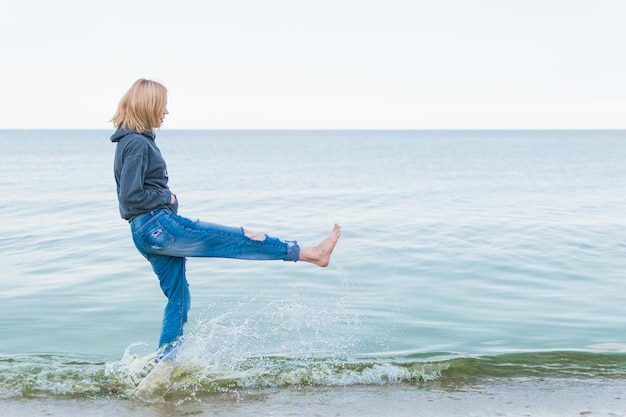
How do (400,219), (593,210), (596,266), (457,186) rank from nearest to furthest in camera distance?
(596,266) < (400,219) < (593,210) < (457,186)

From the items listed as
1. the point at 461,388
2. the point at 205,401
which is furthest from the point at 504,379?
the point at 205,401

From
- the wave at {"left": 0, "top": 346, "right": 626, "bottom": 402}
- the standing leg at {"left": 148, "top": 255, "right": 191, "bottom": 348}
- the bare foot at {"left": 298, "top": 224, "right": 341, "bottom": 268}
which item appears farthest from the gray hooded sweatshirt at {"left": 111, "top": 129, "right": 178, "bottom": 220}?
the wave at {"left": 0, "top": 346, "right": 626, "bottom": 402}

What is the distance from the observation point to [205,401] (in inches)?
203

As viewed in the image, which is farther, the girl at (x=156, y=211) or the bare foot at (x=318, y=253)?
the bare foot at (x=318, y=253)

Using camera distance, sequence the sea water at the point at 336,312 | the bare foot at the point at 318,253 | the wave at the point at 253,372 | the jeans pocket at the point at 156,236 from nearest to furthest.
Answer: the jeans pocket at the point at 156,236, the bare foot at the point at 318,253, the wave at the point at 253,372, the sea water at the point at 336,312

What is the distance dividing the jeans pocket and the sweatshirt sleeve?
16cm

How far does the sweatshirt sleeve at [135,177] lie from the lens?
4.83 metres

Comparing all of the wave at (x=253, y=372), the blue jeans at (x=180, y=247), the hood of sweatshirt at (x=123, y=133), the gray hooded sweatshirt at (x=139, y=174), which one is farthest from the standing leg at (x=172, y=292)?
the hood of sweatshirt at (x=123, y=133)

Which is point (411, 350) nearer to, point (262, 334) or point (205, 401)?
point (262, 334)

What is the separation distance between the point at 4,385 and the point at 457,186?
2505 cm
